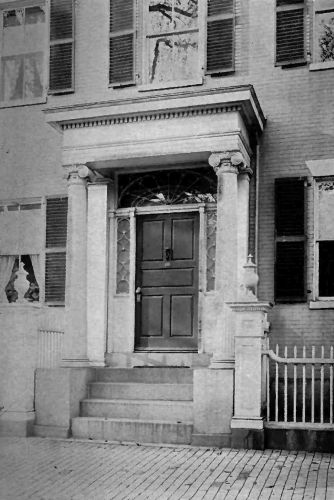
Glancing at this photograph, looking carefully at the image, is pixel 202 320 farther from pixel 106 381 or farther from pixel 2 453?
pixel 2 453

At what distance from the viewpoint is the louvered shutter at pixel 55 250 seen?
10008 millimetres

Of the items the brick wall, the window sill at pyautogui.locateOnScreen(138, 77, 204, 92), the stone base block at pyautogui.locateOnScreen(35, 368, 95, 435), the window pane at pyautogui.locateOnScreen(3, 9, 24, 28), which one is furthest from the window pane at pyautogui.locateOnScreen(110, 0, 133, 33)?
the stone base block at pyautogui.locateOnScreen(35, 368, 95, 435)

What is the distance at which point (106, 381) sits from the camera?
8.93m

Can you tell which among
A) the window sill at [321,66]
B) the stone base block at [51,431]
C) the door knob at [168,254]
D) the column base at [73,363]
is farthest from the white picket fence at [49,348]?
the window sill at [321,66]

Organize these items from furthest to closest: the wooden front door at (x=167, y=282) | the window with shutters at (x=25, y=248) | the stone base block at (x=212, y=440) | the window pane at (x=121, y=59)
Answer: the window with shutters at (x=25, y=248) < the window pane at (x=121, y=59) < the wooden front door at (x=167, y=282) < the stone base block at (x=212, y=440)

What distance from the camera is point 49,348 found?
9195 millimetres

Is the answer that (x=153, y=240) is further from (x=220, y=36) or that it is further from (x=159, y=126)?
(x=220, y=36)

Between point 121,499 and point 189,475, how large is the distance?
3.30 feet

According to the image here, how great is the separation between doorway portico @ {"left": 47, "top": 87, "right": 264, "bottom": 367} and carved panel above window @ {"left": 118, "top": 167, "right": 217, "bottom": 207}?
0.03 metres

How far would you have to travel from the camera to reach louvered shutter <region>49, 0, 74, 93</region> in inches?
404

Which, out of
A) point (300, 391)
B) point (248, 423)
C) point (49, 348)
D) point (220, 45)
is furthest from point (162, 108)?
point (300, 391)

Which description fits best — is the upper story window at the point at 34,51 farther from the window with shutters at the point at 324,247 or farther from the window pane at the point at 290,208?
the window with shutters at the point at 324,247

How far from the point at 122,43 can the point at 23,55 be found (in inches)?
62.4

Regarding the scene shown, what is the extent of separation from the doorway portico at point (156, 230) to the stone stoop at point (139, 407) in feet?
1.60
